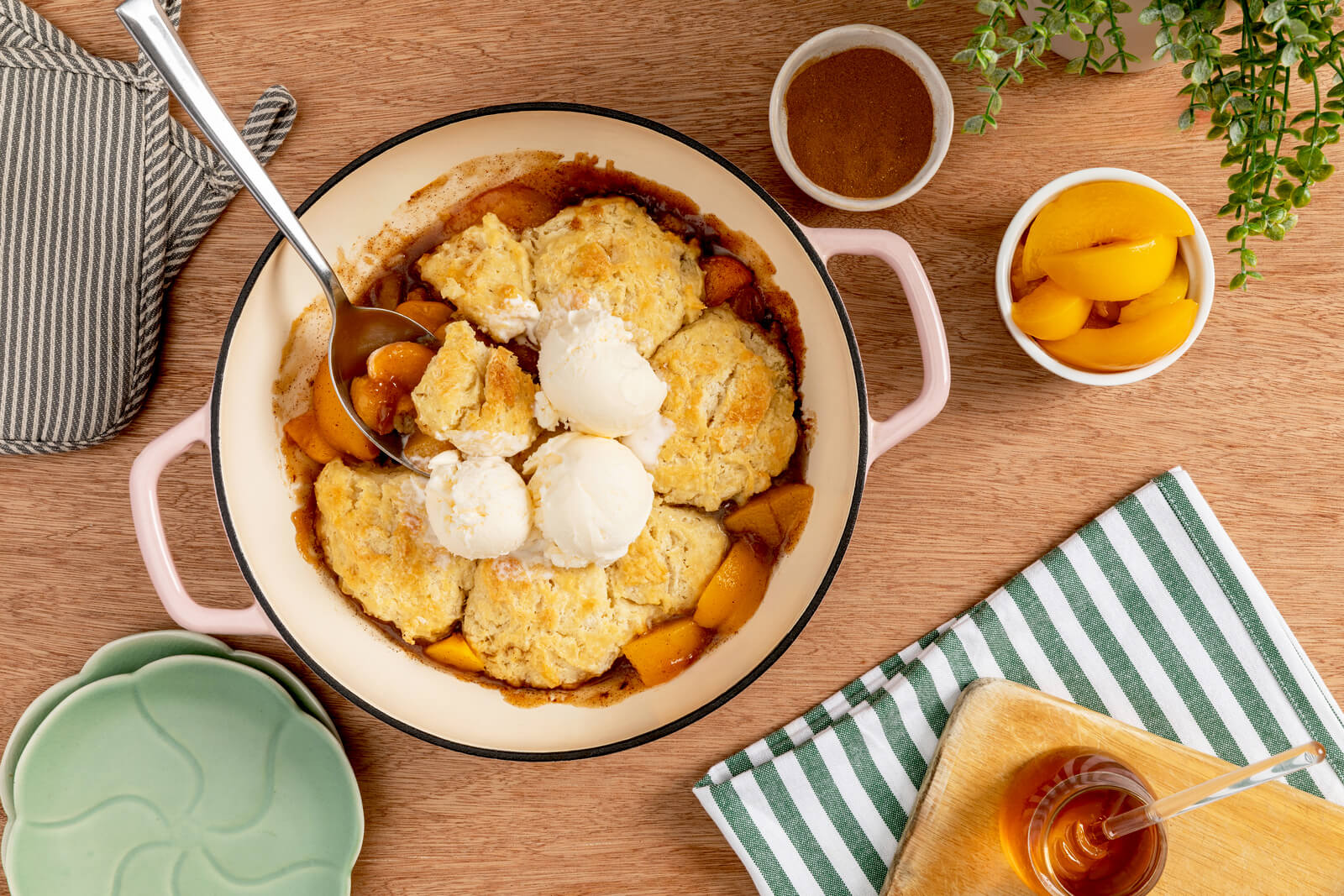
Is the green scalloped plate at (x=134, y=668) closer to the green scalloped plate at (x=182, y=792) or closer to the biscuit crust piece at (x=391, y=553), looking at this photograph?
the green scalloped plate at (x=182, y=792)

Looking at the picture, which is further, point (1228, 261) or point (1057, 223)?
point (1228, 261)

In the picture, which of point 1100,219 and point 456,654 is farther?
point 456,654

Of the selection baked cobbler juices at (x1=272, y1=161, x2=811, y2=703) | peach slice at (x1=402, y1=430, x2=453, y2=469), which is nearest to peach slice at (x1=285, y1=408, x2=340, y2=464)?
baked cobbler juices at (x1=272, y1=161, x2=811, y2=703)

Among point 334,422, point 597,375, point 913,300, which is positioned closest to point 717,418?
point 597,375

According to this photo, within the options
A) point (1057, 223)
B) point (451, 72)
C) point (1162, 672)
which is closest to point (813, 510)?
point (1057, 223)

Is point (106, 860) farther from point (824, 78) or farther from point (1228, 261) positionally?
point (1228, 261)

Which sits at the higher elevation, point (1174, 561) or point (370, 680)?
point (1174, 561)

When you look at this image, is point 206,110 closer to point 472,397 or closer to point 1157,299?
point 472,397
